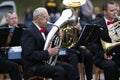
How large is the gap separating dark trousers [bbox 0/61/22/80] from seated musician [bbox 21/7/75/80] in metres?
0.81

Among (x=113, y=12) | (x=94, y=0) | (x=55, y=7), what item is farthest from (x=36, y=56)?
(x=94, y=0)

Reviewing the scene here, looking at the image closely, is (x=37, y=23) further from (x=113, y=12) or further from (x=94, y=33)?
(x=113, y=12)

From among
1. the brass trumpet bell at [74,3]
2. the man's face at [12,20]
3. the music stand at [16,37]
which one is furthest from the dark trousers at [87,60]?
the music stand at [16,37]

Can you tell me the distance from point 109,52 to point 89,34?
0.50 m

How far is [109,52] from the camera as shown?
943 cm

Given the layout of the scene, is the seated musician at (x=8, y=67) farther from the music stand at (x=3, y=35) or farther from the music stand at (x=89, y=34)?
the music stand at (x=89, y=34)

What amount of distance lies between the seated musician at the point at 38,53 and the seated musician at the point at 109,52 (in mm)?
1131

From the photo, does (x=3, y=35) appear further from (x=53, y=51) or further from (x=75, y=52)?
(x=75, y=52)

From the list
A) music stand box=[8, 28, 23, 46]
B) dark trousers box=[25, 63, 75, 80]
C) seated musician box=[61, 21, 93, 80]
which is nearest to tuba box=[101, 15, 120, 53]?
seated musician box=[61, 21, 93, 80]

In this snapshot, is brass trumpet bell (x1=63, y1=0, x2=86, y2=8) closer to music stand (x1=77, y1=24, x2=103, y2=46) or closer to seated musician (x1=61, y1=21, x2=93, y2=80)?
seated musician (x1=61, y1=21, x2=93, y2=80)

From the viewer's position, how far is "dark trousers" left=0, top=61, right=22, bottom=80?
9.59m

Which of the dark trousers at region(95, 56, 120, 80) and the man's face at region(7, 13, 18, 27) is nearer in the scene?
the dark trousers at region(95, 56, 120, 80)

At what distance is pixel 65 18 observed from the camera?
896 centimetres

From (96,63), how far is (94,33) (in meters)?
0.97
